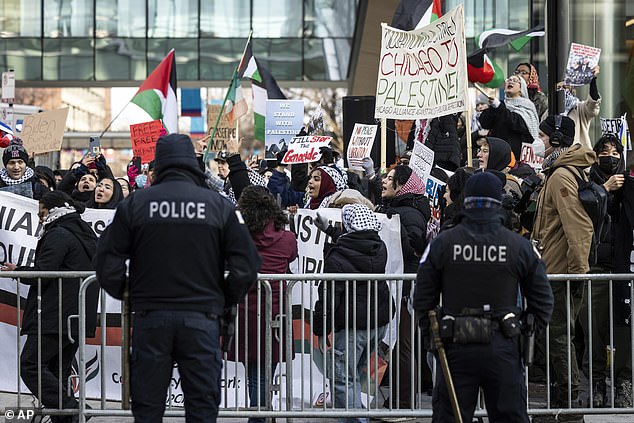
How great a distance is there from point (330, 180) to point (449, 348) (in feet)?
13.5

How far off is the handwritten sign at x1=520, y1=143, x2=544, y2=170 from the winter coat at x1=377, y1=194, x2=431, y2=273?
71.0 inches

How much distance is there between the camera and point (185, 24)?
130 ft

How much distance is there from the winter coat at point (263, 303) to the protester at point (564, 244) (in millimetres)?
1976

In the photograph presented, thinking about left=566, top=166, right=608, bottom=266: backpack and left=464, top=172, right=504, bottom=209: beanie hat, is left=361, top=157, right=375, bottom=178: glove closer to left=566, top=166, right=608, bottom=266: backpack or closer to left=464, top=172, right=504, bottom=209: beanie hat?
left=566, top=166, right=608, bottom=266: backpack

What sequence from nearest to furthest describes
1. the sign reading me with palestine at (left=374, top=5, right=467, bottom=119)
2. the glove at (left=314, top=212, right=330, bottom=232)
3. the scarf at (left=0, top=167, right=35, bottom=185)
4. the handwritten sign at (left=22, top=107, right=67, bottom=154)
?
the glove at (left=314, top=212, right=330, bottom=232), the sign reading me with palestine at (left=374, top=5, right=467, bottom=119), the scarf at (left=0, top=167, right=35, bottom=185), the handwritten sign at (left=22, top=107, right=67, bottom=154)

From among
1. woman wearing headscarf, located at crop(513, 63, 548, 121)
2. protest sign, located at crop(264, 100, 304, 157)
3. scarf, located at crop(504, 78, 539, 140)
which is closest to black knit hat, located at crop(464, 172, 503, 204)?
scarf, located at crop(504, 78, 539, 140)

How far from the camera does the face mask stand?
9.60m

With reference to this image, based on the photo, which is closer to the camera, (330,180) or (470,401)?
(470,401)

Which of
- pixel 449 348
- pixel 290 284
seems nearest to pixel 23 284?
pixel 290 284

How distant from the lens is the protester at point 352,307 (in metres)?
8.73

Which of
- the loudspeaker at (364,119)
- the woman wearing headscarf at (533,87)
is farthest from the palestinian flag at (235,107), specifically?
the woman wearing headscarf at (533,87)

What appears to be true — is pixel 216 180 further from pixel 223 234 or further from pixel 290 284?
pixel 223 234

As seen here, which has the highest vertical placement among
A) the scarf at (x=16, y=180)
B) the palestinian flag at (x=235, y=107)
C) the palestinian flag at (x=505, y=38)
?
the palestinian flag at (x=505, y=38)

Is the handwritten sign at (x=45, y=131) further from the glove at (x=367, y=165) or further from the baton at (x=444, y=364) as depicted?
the baton at (x=444, y=364)
